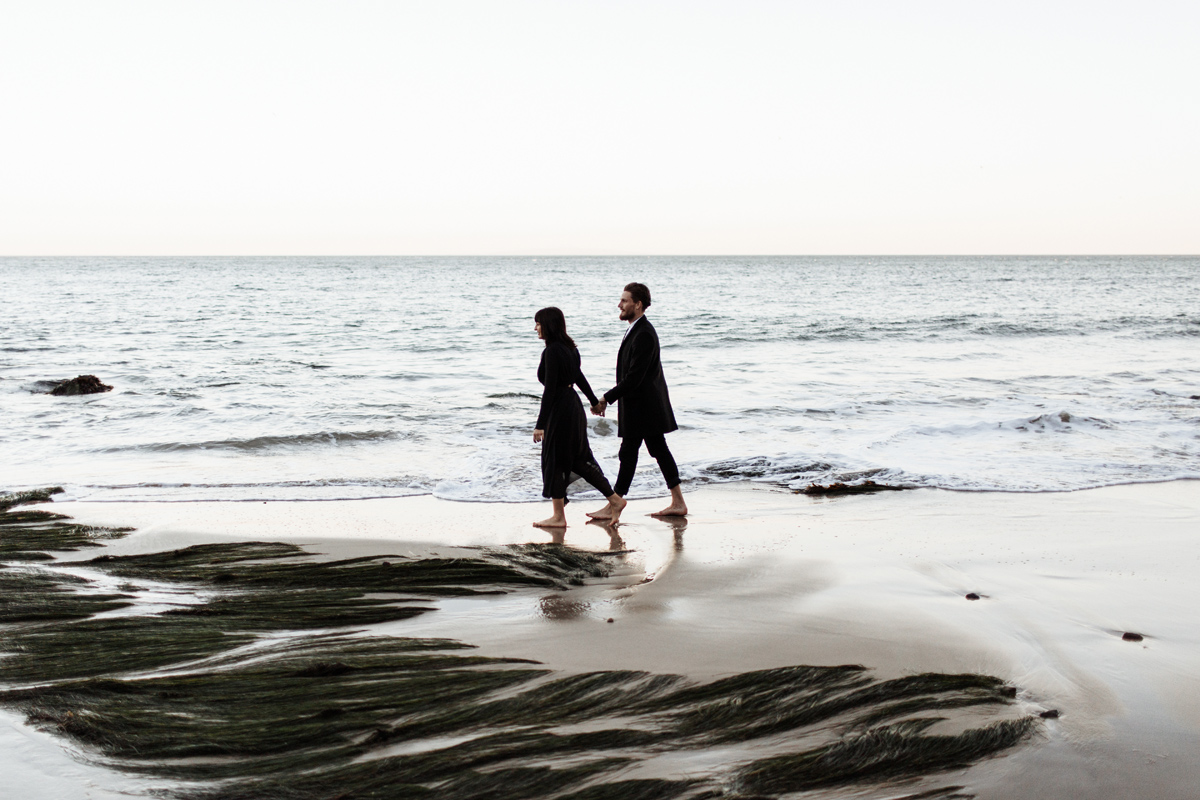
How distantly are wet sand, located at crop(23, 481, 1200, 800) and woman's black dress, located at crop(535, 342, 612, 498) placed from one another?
1.32 feet

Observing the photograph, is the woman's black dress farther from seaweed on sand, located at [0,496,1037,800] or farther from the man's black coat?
seaweed on sand, located at [0,496,1037,800]

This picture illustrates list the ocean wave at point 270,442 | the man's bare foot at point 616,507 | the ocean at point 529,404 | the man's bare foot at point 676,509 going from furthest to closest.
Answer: the ocean wave at point 270,442, the ocean at point 529,404, the man's bare foot at point 676,509, the man's bare foot at point 616,507

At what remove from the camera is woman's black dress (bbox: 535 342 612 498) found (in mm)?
6277

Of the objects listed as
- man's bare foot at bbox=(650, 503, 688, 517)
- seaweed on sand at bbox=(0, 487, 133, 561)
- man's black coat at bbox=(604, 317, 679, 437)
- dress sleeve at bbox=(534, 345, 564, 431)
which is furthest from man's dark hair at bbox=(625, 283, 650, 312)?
seaweed on sand at bbox=(0, 487, 133, 561)

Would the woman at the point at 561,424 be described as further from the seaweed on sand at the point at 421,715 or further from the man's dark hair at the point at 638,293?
the seaweed on sand at the point at 421,715

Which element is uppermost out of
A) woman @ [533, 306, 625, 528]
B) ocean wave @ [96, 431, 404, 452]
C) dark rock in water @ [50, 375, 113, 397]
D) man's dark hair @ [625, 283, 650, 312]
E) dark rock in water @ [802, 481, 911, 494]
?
man's dark hair @ [625, 283, 650, 312]

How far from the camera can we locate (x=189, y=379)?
1617 cm

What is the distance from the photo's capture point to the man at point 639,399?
246 inches

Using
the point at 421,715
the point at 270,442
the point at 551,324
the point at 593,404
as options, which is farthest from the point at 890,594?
the point at 270,442

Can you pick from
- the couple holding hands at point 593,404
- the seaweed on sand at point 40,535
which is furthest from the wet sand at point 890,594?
the couple holding hands at point 593,404

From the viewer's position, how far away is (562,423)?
6383 millimetres

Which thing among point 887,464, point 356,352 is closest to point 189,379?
point 356,352

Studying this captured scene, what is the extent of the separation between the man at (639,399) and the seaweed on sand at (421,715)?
2.95 metres

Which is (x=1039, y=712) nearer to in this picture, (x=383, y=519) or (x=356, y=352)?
(x=383, y=519)
